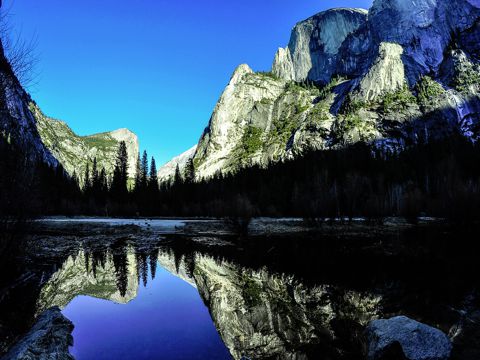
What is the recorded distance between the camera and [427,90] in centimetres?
13850

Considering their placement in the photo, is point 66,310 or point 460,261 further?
point 460,261

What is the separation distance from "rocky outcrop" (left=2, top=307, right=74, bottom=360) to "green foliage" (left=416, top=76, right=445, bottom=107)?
156227 millimetres

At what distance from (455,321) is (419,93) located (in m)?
156

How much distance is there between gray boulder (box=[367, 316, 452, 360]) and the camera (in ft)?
23.8

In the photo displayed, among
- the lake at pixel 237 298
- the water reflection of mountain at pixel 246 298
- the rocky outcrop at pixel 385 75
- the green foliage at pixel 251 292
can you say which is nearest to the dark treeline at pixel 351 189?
the lake at pixel 237 298

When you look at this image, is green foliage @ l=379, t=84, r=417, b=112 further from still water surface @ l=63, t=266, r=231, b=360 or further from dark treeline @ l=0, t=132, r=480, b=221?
still water surface @ l=63, t=266, r=231, b=360

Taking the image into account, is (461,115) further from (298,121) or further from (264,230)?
(264,230)

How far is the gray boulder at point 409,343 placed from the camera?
725 cm

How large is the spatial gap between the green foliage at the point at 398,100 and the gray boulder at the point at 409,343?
15042 cm

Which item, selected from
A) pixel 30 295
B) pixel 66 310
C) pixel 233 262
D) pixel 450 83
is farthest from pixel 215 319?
pixel 450 83

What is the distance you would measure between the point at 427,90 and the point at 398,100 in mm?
11810

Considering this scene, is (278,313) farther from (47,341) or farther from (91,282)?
(91,282)

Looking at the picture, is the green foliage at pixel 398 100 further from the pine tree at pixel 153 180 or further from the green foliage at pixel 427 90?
the pine tree at pixel 153 180

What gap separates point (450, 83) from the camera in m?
137
